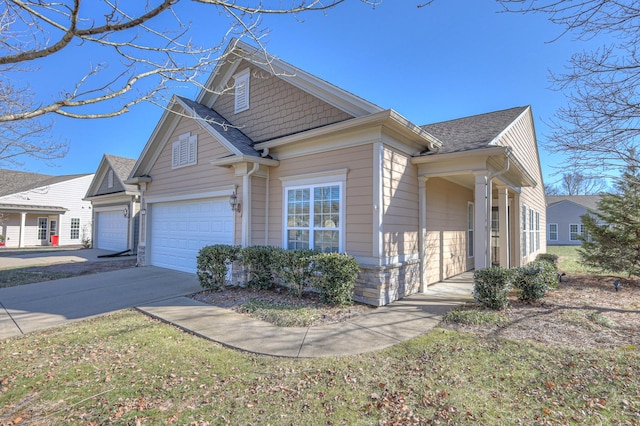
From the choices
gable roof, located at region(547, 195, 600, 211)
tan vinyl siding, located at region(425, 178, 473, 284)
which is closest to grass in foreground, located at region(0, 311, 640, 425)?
tan vinyl siding, located at region(425, 178, 473, 284)

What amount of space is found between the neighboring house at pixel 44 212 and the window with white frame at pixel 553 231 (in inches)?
1745

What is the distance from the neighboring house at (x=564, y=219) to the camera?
32000 millimetres

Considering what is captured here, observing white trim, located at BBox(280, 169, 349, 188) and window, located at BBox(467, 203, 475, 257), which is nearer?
white trim, located at BBox(280, 169, 349, 188)

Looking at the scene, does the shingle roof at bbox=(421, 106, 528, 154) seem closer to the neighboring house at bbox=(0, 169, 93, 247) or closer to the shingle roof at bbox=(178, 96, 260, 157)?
the shingle roof at bbox=(178, 96, 260, 157)

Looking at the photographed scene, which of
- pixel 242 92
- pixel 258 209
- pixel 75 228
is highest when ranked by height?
pixel 242 92

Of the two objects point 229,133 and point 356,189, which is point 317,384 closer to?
point 356,189

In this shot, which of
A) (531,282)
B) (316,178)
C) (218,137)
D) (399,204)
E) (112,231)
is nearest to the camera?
(531,282)

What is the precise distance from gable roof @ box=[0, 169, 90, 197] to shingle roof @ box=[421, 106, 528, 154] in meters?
28.4

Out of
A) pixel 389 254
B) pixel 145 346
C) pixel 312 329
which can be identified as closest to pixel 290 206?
pixel 389 254

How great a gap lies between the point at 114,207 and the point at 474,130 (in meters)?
18.6

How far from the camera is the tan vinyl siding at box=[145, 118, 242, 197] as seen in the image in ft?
A: 29.7

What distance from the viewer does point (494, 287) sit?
6.09 meters

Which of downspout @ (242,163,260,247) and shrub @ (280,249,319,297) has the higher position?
downspout @ (242,163,260,247)

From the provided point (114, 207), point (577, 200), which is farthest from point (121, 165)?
point (577, 200)
